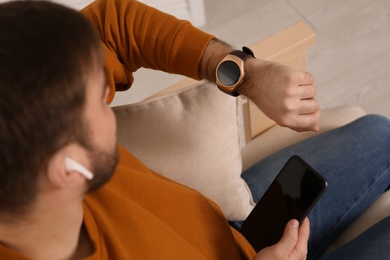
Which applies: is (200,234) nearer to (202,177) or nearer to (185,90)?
(202,177)

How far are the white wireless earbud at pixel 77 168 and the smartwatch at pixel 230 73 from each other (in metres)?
0.39

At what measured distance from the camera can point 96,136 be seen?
595 millimetres

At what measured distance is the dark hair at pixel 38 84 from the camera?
513 mm

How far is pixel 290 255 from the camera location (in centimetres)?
86

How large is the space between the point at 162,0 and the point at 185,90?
36.4 inches

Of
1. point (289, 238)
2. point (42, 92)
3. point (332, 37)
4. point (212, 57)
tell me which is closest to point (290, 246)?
point (289, 238)

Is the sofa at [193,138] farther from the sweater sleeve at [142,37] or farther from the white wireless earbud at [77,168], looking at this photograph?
the white wireless earbud at [77,168]

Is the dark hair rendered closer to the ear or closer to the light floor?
the ear

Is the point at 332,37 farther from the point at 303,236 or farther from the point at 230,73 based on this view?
the point at 303,236

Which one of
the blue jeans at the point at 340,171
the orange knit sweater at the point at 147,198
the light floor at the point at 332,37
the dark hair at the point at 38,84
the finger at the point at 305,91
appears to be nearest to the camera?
the dark hair at the point at 38,84

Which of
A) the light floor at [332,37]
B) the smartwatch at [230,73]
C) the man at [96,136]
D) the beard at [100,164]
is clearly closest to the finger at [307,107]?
the man at [96,136]

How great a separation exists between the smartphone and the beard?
1.24ft

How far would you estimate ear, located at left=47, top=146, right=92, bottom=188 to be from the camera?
1.86 feet

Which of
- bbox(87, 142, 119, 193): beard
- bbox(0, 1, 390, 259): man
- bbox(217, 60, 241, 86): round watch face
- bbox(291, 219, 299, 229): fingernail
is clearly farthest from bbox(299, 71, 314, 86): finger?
bbox(87, 142, 119, 193): beard
